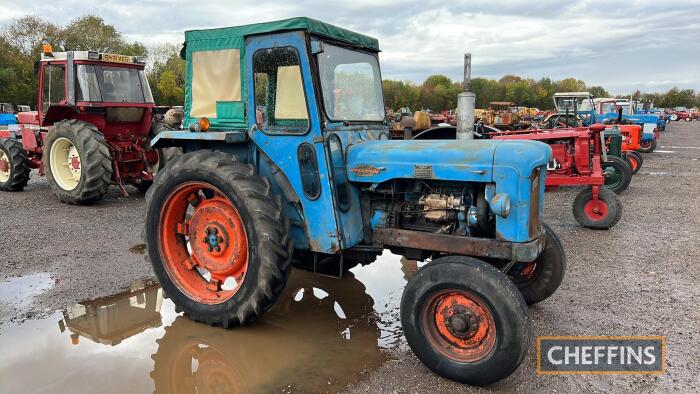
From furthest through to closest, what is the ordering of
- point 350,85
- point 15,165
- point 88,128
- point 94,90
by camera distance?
point 15,165
point 94,90
point 88,128
point 350,85

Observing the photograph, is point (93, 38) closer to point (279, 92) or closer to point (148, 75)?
point (148, 75)

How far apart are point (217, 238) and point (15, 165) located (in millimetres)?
7746

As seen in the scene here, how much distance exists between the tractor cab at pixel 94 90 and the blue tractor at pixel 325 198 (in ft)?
17.7

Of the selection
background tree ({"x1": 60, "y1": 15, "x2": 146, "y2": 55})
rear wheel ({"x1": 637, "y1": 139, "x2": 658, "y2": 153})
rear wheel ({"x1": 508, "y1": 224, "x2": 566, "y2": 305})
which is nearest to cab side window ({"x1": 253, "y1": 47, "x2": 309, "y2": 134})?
rear wheel ({"x1": 508, "y1": 224, "x2": 566, "y2": 305})

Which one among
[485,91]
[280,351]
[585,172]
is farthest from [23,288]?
[485,91]

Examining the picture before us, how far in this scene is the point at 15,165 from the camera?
31.9 ft

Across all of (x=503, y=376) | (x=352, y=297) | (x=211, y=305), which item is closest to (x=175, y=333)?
(x=211, y=305)

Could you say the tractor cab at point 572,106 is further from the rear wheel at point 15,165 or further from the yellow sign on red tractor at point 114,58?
the rear wheel at point 15,165

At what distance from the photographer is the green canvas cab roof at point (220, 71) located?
157 inches

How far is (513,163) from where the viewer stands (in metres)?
3.47

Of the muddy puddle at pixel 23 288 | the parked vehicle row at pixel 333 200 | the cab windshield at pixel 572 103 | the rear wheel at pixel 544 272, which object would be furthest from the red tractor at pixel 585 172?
the cab windshield at pixel 572 103

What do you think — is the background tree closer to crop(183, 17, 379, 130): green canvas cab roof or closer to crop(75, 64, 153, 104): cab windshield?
crop(75, 64, 153, 104): cab windshield

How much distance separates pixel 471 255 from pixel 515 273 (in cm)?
94

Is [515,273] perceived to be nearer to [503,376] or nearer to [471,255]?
[471,255]
